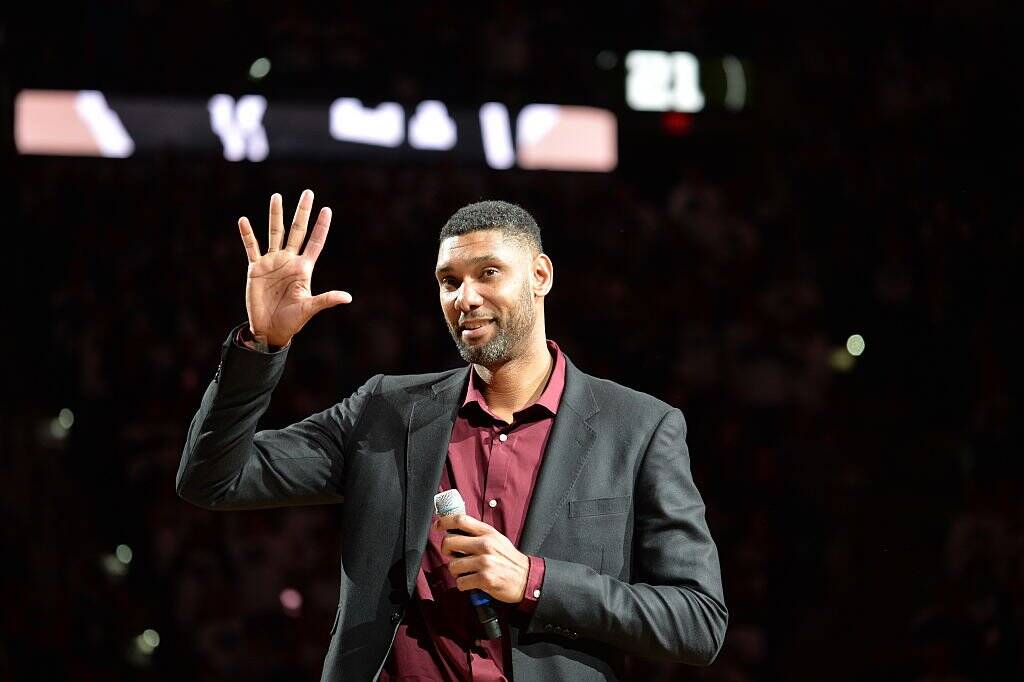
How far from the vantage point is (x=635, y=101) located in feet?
17.0

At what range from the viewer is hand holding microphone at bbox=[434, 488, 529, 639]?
1.61 m

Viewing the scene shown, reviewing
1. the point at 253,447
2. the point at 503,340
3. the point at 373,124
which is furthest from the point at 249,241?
the point at 373,124

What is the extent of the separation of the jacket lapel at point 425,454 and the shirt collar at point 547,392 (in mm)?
21

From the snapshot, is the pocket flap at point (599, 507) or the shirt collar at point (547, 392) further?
the shirt collar at point (547, 392)

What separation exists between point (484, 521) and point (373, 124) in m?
3.45

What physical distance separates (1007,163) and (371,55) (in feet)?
10.5

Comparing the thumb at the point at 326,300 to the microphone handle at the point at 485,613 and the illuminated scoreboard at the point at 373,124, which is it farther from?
the illuminated scoreboard at the point at 373,124

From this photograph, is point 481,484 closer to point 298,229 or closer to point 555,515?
point 555,515

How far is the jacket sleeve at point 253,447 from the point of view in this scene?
182cm

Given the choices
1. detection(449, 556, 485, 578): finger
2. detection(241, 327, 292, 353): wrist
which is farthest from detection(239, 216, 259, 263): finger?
detection(449, 556, 485, 578): finger

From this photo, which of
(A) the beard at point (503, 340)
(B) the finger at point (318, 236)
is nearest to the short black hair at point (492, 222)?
(A) the beard at point (503, 340)

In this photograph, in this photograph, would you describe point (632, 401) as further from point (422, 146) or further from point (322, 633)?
point (422, 146)

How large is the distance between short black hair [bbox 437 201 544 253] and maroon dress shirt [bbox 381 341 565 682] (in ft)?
0.94

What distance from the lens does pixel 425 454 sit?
192 centimetres
